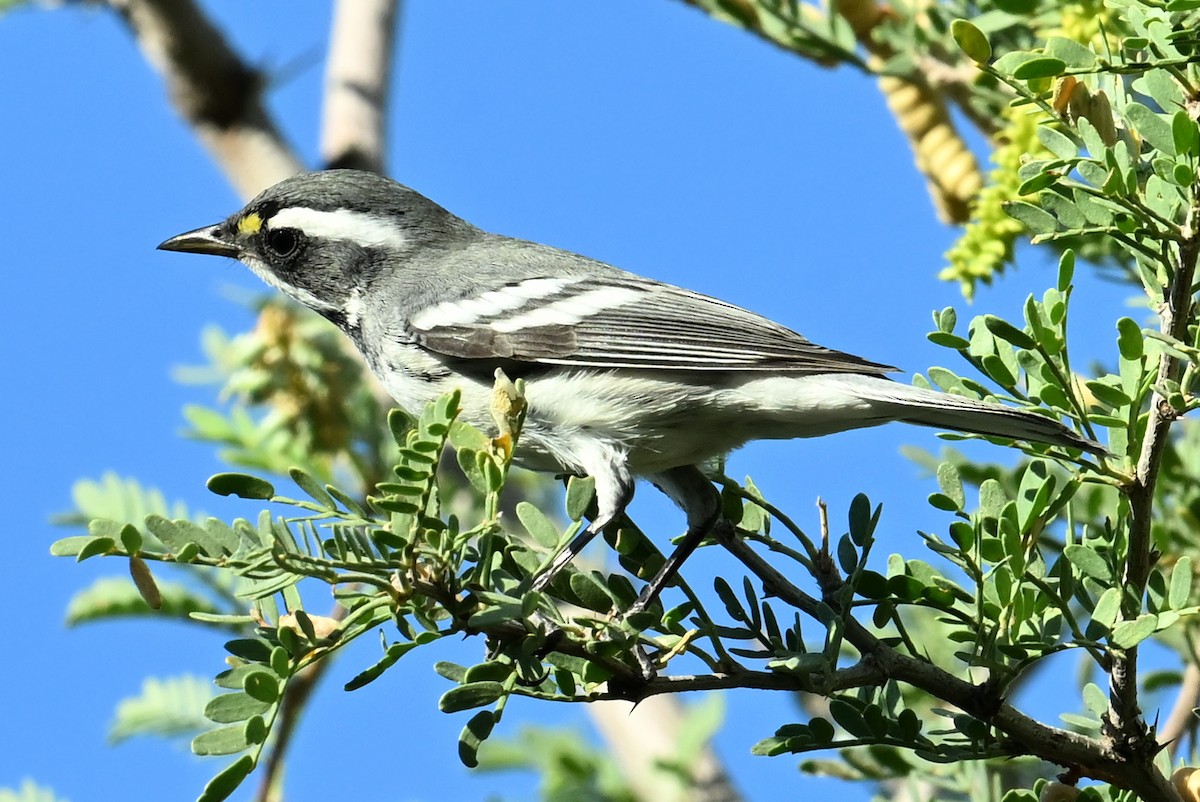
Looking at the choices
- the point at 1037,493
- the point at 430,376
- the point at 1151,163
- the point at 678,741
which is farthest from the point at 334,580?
the point at 678,741

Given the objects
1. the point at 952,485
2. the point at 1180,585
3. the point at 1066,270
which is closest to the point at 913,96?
the point at 1066,270

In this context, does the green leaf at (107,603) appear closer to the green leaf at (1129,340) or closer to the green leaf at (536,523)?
the green leaf at (536,523)

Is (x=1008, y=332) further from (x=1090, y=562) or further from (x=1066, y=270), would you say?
(x=1090, y=562)

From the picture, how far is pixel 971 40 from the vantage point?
2355mm

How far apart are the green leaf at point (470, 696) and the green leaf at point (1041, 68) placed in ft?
4.49

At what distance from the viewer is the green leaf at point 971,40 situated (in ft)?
7.53

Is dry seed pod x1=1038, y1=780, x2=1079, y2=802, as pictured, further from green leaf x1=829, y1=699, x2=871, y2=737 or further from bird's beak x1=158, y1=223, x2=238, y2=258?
bird's beak x1=158, y1=223, x2=238, y2=258

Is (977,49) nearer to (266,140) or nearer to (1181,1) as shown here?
(1181,1)

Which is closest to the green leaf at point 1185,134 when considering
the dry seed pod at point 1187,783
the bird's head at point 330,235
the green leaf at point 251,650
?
the dry seed pod at point 1187,783

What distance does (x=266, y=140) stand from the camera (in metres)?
6.05

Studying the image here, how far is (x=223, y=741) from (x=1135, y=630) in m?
1.50

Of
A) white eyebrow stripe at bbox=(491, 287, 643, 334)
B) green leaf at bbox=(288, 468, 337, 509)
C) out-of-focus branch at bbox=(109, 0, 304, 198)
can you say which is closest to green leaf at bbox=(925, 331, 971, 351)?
green leaf at bbox=(288, 468, 337, 509)

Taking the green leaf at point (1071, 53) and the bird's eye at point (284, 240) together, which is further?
the bird's eye at point (284, 240)

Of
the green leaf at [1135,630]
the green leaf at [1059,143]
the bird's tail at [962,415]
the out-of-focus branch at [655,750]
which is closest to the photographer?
the green leaf at [1135,630]
